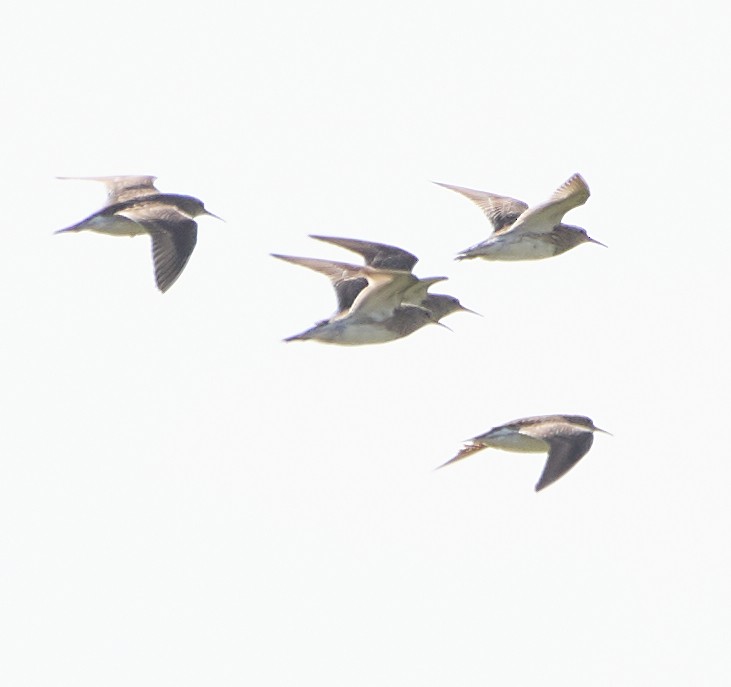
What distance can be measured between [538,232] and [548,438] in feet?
11.1

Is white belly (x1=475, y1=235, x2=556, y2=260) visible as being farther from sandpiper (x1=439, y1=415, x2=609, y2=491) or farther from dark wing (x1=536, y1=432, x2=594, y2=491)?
dark wing (x1=536, y1=432, x2=594, y2=491)

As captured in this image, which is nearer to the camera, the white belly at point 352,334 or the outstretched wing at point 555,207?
the white belly at point 352,334

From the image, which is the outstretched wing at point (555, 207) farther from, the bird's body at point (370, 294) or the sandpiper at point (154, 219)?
the sandpiper at point (154, 219)

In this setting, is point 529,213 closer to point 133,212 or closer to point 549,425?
point 549,425

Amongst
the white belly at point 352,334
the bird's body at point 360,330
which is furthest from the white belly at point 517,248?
the white belly at point 352,334

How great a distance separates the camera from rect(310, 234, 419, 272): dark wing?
1889 cm

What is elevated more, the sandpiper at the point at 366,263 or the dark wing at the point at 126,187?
the sandpiper at the point at 366,263

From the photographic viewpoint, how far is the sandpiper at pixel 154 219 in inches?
803

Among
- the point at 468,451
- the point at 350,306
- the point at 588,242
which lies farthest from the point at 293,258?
the point at 588,242

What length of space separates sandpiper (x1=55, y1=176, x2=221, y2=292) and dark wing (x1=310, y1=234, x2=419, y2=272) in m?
2.34

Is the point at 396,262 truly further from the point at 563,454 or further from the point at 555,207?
the point at 555,207

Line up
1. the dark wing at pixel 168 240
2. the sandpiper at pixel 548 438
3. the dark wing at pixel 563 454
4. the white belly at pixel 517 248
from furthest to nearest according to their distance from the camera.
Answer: the white belly at pixel 517 248 < the dark wing at pixel 168 240 < the sandpiper at pixel 548 438 < the dark wing at pixel 563 454

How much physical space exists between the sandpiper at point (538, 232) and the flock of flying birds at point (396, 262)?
0.04ft

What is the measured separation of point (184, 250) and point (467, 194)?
451 centimetres
